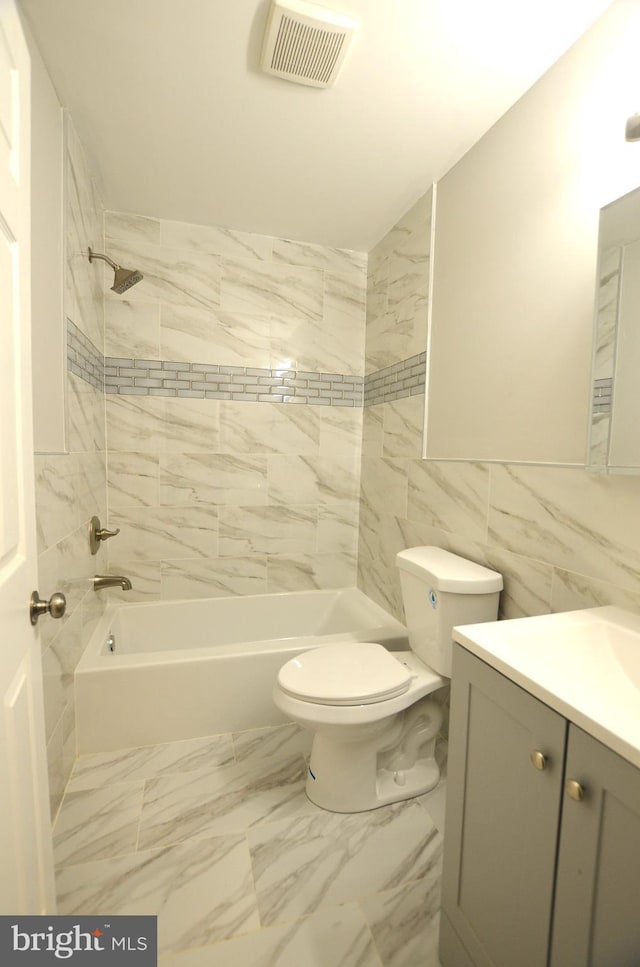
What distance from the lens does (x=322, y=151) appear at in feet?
5.47

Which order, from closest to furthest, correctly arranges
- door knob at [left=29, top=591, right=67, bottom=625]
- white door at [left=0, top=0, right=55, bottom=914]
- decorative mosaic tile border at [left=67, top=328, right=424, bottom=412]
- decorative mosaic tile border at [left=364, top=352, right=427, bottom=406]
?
white door at [left=0, top=0, right=55, bottom=914] → door knob at [left=29, top=591, right=67, bottom=625] → decorative mosaic tile border at [left=364, top=352, right=427, bottom=406] → decorative mosaic tile border at [left=67, top=328, right=424, bottom=412]

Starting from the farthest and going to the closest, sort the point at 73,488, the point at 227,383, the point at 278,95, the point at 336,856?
the point at 227,383
the point at 73,488
the point at 278,95
the point at 336,856

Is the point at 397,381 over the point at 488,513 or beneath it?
over

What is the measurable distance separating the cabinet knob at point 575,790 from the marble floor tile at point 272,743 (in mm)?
1292

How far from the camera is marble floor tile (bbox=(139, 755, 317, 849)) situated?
1376 mm

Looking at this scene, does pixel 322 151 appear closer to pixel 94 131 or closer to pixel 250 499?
pixel 94 131

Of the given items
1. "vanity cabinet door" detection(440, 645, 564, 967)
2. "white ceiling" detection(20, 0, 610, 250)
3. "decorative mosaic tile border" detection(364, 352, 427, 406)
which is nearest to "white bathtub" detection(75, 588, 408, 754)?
"vanity cabinet door" detection(440, 645, 564, 967)

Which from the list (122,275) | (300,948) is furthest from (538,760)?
(122,275)

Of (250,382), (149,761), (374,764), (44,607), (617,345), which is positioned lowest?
(149,761)

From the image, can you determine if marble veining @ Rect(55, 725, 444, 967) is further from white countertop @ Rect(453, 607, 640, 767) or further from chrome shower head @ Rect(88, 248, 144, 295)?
chrome shower head @ Rect(88, 248, 144, 295)

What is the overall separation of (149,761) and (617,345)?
2.11 m

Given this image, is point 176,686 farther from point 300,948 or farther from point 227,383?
point 227,383

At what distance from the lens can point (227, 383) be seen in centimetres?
238

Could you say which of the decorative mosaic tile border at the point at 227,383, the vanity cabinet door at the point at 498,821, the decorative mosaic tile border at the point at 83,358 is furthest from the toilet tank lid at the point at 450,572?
the decorative mosaic tile border at the point at 83,358
